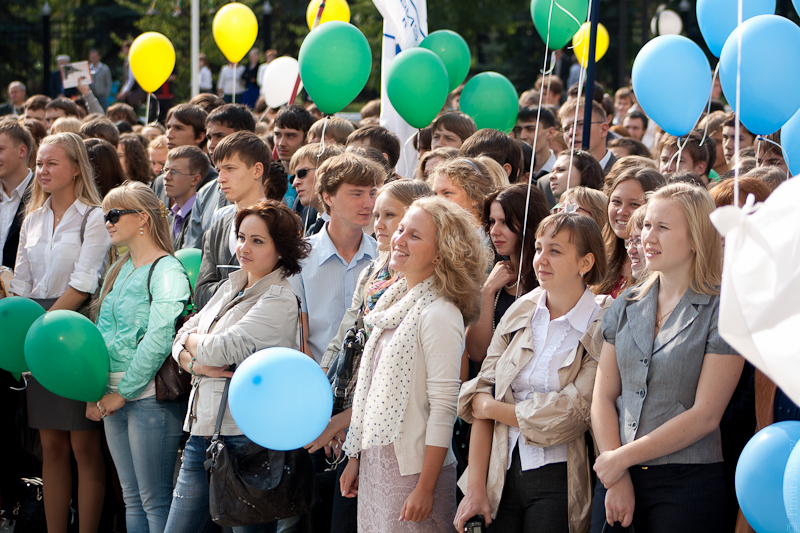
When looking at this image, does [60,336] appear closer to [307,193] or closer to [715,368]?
[307,193]

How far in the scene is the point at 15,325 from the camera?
3986 millimetres

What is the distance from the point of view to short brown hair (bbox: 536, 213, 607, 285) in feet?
9.34

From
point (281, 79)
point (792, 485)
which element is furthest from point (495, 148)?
point (281, 79)

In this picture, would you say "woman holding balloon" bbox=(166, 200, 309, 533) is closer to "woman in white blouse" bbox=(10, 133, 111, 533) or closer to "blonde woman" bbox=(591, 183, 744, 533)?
"woman in white blouse" bbox=(10, 133, 111, 533)

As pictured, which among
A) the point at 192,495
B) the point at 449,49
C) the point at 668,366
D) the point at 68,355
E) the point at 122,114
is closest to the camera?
the point at 668,366

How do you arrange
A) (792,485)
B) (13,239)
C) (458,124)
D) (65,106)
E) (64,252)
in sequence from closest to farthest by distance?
(792,485), (64,252), (13,239), (458,124), (65,106)

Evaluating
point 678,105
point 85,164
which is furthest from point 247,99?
point 678,105

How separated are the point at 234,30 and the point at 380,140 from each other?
428 centimetres

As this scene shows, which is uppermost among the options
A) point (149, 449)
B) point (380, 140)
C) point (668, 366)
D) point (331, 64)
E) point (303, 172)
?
point (331, 64)

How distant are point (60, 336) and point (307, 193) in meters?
1.60

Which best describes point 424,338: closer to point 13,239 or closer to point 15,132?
point 13,239

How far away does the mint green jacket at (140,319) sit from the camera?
144 inches

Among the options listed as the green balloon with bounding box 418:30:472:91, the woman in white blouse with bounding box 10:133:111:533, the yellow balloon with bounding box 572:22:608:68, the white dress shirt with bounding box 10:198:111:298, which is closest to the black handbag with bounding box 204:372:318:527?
the woman in white blouse with bounding box 10:133:111:533

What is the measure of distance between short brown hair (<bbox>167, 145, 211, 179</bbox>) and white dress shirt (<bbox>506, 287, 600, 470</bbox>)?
122 inches
